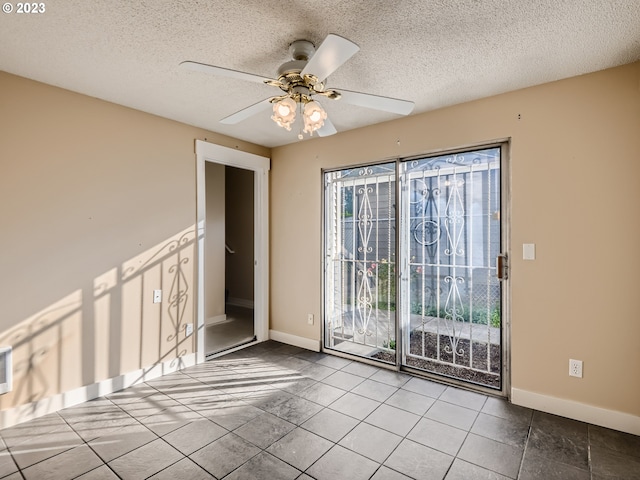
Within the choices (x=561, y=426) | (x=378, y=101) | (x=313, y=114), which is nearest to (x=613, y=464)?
(x=561, y=426)

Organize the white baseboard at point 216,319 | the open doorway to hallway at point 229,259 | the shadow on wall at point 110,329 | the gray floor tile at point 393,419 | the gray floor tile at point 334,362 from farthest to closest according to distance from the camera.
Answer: the white baseboard at point 216,319 → the open doorway to hallway at point 229,259 → the gray floor tile at point 334,362 → the shadow on wall at point 110,329 → the gray floor tile at point 393,419

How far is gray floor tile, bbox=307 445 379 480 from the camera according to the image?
74.6 inches

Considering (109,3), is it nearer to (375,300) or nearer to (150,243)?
(150,243)

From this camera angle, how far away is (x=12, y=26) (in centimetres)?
186

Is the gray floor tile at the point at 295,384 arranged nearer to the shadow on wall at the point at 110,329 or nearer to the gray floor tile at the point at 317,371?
the gray floor tile at the point at 317,371

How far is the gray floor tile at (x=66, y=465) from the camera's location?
1.90 metres

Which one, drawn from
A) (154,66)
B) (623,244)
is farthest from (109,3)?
(623,244)

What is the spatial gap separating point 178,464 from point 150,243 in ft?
6.24

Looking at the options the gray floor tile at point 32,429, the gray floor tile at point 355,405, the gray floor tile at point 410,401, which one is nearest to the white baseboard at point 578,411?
the gray floor tile at point 410,401

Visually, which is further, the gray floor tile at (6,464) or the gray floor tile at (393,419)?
the gray floor tile at (393,419)

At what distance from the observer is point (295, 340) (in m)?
4.15

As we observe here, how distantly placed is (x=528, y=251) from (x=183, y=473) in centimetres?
279

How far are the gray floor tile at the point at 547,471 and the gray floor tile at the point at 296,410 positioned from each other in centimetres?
137

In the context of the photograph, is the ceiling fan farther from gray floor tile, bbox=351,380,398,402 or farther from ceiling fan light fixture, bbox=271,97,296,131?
gray floor tile, bbox=351,380,398,402
